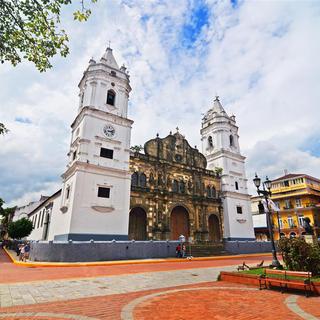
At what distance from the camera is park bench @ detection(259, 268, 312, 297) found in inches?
278

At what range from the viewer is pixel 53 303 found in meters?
6.15

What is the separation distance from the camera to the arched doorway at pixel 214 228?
29.2 meters

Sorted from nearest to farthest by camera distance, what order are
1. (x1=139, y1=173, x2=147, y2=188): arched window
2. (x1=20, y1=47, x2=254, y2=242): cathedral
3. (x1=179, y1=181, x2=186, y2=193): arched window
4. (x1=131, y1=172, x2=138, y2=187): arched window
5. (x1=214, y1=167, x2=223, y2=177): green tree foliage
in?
(x1=20, y1=47, x2=254, y2=242): cathedral, (x1=131, y1=172, x2=138, y2=187): arched window, (x1=139, y1=173, x2=147, y2=188): arched window, (x1=179, y1=181, x2=186, y2=193): arched window, (x1=214, y1=167, x2=223, y2=177): green tree foliage

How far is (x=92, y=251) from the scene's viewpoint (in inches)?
693

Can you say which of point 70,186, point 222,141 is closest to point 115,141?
point 70,186

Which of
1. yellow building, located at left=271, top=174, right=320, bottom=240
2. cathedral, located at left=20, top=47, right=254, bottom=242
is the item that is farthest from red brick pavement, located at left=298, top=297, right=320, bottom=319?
yellow building, located at left=271, top=174, right=320, bottom=240

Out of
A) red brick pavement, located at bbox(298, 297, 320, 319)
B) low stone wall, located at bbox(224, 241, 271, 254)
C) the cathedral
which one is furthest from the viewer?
low stone wall, located at bbox(224, 241, 271, 254)

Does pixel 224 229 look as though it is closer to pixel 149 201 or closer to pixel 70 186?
pixel 149 201

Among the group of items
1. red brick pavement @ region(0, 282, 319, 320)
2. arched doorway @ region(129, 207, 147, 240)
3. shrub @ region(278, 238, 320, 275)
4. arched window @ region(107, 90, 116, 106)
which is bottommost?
red brick pavement @ region(0, 282, 319, 320)

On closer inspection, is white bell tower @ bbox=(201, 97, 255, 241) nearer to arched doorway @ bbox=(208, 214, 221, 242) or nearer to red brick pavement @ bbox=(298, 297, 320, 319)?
arched doorway @ bbox=(208, 214, 221, 242)

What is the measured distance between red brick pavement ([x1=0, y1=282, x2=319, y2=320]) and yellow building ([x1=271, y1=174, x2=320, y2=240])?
116 ft

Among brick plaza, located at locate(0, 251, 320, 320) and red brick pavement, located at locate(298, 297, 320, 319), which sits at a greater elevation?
red brick pavement, located at locate(298, 297, 320, 319)

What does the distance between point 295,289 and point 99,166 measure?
56.6 ft

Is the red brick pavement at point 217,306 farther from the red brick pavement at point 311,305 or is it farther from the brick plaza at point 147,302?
the red brick pavement at point 311,305
